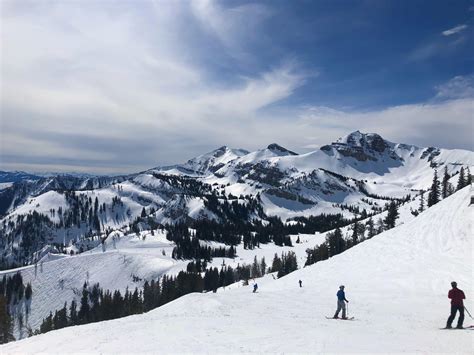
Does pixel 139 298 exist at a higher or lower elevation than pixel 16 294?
higher

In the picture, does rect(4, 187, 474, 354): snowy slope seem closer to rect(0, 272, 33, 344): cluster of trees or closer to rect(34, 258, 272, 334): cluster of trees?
rect(34, 258, 272, 334): cluster of trees

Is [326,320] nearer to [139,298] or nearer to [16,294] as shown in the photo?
[139,298]

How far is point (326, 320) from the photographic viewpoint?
24875mm

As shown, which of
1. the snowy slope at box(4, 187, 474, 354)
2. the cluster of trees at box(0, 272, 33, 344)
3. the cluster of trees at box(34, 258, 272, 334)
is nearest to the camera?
the snowy slope at box(4, 187, 474, 354)

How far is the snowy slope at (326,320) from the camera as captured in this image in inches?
707

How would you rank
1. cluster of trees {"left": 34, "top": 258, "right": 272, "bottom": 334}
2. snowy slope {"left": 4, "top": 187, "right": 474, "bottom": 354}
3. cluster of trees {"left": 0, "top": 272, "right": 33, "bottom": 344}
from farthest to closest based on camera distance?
cluster of trees {"left": 0, "top": 272, "right": 33, "bottom": 344} → cluster of trees {"left": 34, "top": 258, "right": 272, "bottom": 334} → snowy slope {"left": 4, "top": 187, "right": 474, "bottom": 354}

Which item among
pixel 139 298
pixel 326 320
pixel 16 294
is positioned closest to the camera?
pixel 326 320

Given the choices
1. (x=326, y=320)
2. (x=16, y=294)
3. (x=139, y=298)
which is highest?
(x=326, y=320)

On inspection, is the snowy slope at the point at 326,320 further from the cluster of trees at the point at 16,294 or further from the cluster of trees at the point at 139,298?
the cluster of trees at the point at 16,294

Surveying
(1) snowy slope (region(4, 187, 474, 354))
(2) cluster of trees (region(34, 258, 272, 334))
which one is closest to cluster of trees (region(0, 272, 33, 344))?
(2) cluster of trees (region(34, 258, 272, 334))

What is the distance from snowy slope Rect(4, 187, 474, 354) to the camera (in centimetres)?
1797

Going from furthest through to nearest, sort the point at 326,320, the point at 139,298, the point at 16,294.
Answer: the point at 16,294
the point at 139,298
the point at 326,320

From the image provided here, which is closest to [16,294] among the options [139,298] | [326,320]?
[139,298]

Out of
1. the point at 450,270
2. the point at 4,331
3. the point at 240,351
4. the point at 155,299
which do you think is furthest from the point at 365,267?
the point at 155,299
